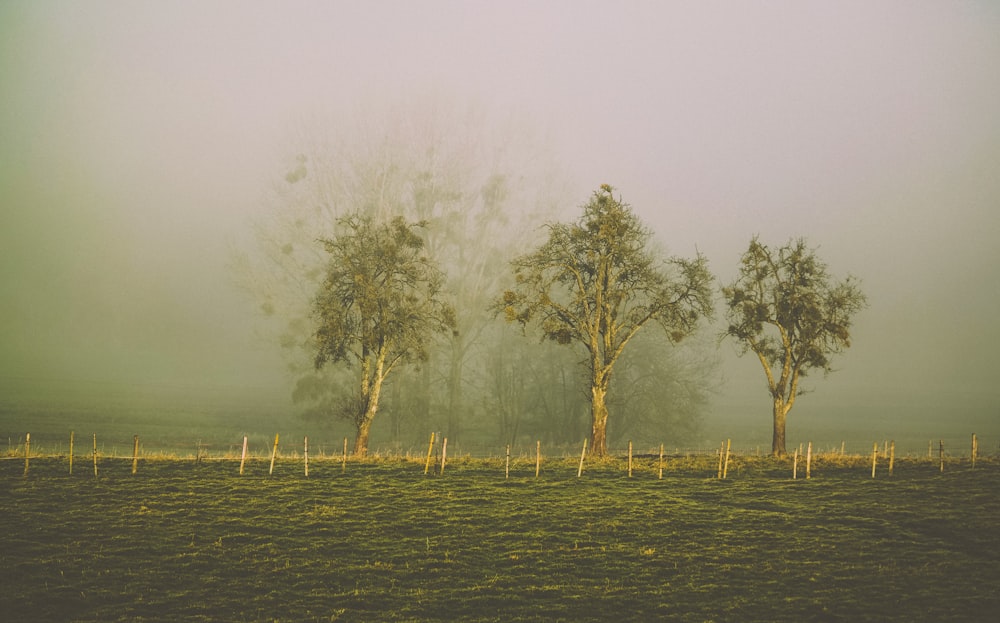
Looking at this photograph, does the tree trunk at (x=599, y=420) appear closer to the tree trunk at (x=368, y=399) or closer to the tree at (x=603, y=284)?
the tree at (x=603, y=284)

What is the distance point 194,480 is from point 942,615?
22.6 m

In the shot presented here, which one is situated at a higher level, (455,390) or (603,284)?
(603,284)

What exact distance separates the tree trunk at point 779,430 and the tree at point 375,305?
1779 cm

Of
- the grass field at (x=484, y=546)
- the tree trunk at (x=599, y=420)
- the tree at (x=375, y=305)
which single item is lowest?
the grass field at (x=484, y=546)

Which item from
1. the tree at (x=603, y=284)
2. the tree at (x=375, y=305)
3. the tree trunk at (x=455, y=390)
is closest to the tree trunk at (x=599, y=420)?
the tree at (x=603, y=284)

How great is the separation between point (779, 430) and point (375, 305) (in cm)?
2167

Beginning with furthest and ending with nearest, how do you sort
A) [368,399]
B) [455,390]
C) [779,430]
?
[455,390] → [368,399] → [779,430]

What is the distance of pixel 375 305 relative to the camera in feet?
117

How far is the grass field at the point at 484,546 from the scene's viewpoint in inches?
524

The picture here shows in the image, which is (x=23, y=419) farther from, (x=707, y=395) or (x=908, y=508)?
(x=908, y=508)

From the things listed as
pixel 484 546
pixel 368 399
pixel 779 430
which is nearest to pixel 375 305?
pixel 368 399

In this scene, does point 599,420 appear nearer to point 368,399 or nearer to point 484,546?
point 368,399

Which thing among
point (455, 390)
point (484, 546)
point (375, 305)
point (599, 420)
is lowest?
point (484, 546)

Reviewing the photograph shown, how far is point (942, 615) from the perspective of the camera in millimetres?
13039
